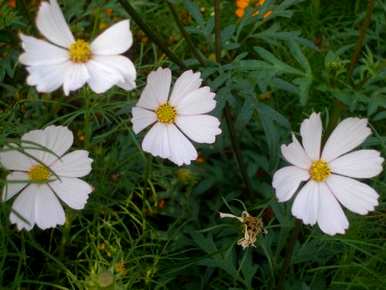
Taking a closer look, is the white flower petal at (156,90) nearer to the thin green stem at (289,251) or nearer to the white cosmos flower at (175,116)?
the white cosmos flower at (175,116)

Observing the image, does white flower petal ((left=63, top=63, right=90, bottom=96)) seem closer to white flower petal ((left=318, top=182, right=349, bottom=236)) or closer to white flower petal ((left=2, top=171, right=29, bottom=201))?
white flower petal ((left=2, top=171, right=29, bottom=201))

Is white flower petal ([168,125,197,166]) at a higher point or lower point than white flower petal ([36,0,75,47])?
lower

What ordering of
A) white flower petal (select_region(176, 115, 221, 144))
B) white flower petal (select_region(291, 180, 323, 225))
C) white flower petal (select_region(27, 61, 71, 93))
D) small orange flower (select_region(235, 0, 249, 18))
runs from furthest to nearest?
small orange flower (select_region(235, 0, 249, 18)), white flower petal (select_region(176, 115, 221, 144)), white flower petal (select_region(291, 180, 323, 225)), white flower petal (select_region(27, 61, 71, 93))

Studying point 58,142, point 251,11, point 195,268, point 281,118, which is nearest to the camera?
point 58,142

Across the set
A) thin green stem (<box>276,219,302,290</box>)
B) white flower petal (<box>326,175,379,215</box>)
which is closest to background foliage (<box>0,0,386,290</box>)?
thin green stem (<box>276,219,302,290</box>)

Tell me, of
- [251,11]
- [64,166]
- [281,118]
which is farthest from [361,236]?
[64,166]

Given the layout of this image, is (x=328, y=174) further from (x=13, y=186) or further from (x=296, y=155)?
(x=13, y=186)

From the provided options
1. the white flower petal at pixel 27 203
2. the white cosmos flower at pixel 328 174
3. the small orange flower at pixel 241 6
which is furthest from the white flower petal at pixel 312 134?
the small orange flower at pixel 241 6

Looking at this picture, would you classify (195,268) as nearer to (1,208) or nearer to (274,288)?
(274,288)
